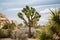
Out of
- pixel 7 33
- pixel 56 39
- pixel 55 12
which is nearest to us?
pixel 56 39

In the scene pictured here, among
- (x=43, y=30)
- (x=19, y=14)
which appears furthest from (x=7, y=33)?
(x=43, y=30)

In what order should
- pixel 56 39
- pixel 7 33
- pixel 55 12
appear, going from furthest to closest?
1. pixel 7 33
2. pixel 55 12
3. pixel 56 39

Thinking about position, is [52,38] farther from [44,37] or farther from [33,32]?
[33,32]

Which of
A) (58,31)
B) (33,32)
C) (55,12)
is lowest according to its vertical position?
(33,32)

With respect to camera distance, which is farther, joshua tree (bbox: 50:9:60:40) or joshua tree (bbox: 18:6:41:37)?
joshua tree (bbox: 18:6:41:37)

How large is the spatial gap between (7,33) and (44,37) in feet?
88.0

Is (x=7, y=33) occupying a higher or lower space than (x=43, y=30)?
lower

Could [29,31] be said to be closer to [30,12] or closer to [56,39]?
[30,12]

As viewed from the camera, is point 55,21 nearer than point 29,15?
Yes

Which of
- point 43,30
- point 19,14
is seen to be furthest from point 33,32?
Result: point 43,30

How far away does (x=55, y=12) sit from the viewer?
69.1 ft

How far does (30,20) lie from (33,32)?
240cm

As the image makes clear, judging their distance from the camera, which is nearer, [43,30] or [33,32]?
[43,30]

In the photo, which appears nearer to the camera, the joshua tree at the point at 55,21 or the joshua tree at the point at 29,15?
the joshua tree at the point at 55,21
